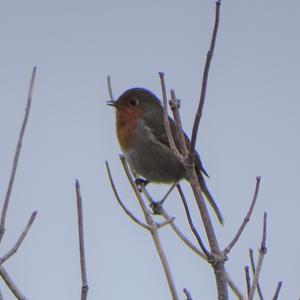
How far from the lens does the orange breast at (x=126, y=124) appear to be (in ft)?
27.7

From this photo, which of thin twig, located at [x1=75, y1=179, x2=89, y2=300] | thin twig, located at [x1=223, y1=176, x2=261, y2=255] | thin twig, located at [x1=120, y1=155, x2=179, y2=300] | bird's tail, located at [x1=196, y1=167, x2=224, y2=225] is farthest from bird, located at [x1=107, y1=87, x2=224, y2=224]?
thin twig, located at [x1=75, y1=179, x2=89, y2=300]

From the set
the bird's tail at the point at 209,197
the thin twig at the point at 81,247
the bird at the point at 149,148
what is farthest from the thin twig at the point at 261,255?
the bird at the point at 149,148

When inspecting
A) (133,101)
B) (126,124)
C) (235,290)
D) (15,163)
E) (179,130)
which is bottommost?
(235,290)

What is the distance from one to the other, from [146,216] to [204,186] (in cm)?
363

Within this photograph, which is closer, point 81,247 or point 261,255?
point 81,247

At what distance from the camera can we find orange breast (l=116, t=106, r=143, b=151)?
8430mm

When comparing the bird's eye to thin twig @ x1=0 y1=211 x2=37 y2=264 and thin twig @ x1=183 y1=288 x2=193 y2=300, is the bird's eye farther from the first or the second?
thin twig @ x1=183 y1=288 x2=193 y2=300

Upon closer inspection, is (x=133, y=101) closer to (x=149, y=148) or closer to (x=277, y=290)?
(x=149, y=148)

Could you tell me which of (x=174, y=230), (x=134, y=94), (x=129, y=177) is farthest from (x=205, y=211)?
(x=134, y=94)

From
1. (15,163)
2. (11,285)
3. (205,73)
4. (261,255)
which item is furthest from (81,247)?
(205,73)

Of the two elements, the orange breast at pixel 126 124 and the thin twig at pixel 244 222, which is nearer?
the thin twig at pixel 244 222

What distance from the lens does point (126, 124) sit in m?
8.68

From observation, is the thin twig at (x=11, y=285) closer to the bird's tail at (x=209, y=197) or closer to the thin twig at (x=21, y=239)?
the thin twig at (x=21, y=239)

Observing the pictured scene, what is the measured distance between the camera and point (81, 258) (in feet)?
11.7
